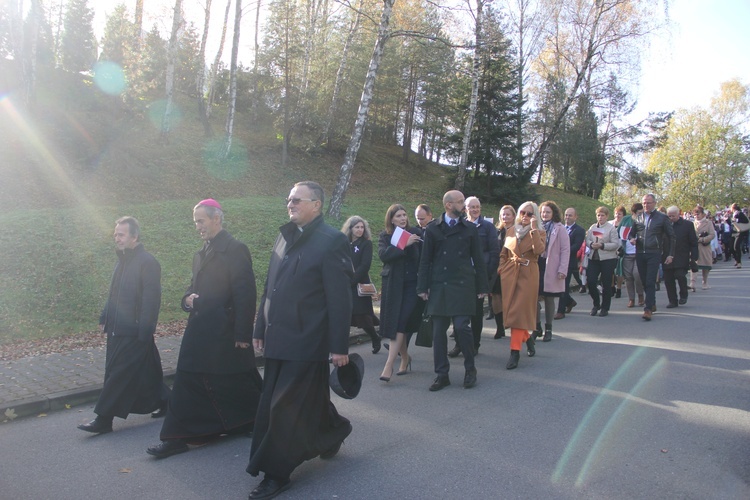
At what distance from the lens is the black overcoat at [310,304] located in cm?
409

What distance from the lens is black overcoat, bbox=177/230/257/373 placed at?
15.9 ft

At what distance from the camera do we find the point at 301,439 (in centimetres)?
411

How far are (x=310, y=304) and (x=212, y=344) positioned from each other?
122 cm

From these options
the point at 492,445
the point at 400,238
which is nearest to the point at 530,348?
the point at 400,238

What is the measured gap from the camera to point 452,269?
6570 mm

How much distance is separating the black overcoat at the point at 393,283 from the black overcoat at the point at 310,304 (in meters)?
2.98

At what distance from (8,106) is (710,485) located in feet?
75.8

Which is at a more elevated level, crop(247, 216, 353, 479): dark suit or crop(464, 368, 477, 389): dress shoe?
crop(247, 216, 353, 479): dark suit

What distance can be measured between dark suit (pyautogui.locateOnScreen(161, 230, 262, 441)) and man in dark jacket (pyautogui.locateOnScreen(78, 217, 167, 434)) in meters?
0.69

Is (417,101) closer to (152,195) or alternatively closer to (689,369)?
(152,195)

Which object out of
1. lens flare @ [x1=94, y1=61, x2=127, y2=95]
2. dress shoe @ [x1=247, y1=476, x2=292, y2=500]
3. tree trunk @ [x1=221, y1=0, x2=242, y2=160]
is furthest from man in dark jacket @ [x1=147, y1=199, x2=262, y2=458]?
lens flare @ [x1=94, y1=61, x2=127, y2=95]

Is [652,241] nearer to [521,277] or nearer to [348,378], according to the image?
[521,277]

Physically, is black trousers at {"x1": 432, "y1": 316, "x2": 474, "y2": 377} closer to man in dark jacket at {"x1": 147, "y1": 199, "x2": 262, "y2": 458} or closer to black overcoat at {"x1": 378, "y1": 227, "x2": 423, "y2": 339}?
black overcoat at {"x1": 378, "y1": 227, "x2": 423, "y2": 339}

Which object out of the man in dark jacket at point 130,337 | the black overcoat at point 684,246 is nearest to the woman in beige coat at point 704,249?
the black overcoat at point 684,246
